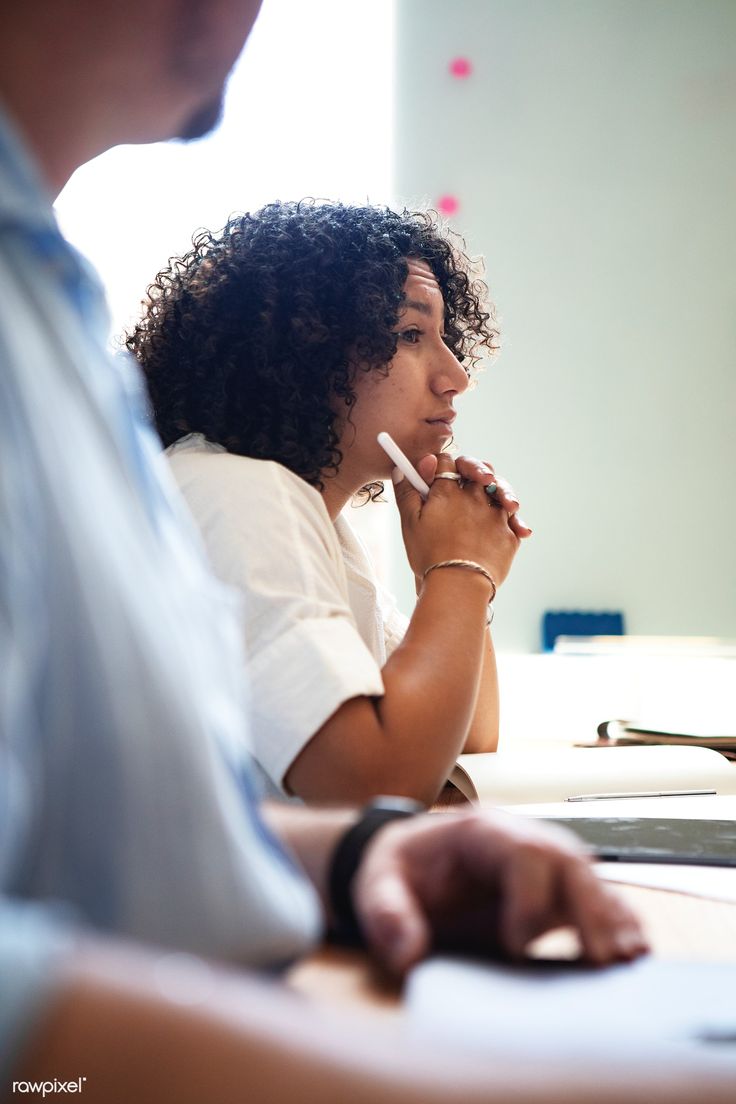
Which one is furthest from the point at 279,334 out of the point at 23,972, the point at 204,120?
the point at 23,972

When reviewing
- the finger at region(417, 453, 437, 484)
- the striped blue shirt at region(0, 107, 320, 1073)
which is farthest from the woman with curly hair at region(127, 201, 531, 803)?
the striped blue shirt at region(0, 107, 320, 1073)

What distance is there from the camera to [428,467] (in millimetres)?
1344

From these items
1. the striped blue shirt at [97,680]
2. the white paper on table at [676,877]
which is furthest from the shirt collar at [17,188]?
the white paper on table at [676,877]

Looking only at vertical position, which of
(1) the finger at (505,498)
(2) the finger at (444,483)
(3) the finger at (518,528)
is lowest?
(3) the finger at (518,528)

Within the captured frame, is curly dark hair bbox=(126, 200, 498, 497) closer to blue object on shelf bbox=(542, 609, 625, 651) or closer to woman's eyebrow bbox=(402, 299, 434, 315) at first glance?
woman's eyebrow bbox=(402, 299, 434, 315)

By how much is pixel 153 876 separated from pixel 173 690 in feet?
0.20

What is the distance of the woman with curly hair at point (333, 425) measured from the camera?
99 centimetres

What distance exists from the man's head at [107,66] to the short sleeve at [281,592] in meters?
0.45

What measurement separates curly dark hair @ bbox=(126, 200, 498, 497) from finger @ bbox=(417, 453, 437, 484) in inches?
4.3

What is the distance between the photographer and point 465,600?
1.12 m

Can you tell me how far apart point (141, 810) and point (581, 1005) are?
17 centimetres

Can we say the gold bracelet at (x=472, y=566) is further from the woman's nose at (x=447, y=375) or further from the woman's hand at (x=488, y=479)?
the woman's nose at (x=447, y=375)

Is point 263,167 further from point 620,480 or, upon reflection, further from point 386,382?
point 386,382

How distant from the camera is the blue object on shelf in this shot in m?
2.71
